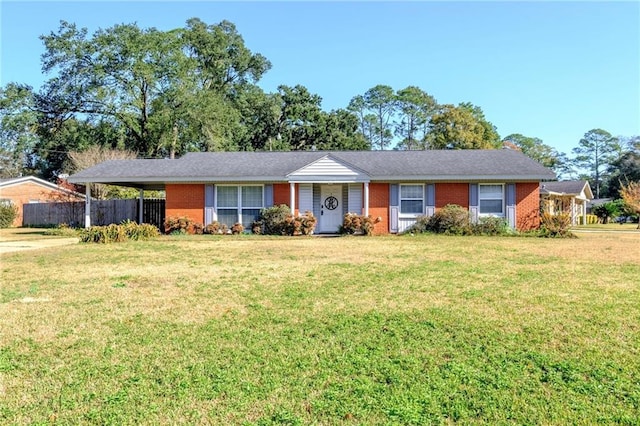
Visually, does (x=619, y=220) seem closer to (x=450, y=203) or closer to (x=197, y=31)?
(x=450, y=203)

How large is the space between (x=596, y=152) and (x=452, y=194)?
244 ft

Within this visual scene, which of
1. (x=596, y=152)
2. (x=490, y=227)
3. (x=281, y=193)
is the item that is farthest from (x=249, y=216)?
(x=596, y=152)

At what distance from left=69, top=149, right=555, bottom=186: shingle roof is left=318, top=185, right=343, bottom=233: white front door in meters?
1.52

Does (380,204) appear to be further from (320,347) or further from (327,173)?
(320,347)

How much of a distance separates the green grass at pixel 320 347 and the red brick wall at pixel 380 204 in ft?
37.2

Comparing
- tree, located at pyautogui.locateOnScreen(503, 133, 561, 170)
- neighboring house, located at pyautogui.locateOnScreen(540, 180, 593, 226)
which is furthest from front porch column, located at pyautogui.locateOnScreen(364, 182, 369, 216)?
tree, located at pyautogui.locateOnScreen(503, 133, 561, 170)

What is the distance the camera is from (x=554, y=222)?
17.9 m

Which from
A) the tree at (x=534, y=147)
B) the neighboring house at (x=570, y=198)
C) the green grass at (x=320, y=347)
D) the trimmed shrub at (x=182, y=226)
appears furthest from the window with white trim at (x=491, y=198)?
the tree at (x=534, y=147)

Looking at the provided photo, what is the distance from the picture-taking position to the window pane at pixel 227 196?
20250 mm

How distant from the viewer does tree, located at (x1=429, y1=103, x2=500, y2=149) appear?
40.0 m

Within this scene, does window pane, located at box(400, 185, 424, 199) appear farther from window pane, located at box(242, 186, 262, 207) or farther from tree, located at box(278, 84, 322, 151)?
tree, located at box(278, 84, 322, 151)

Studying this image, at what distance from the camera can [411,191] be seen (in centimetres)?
1992

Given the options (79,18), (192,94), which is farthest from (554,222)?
(79,18)

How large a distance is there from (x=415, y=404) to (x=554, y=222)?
17.0 metres
